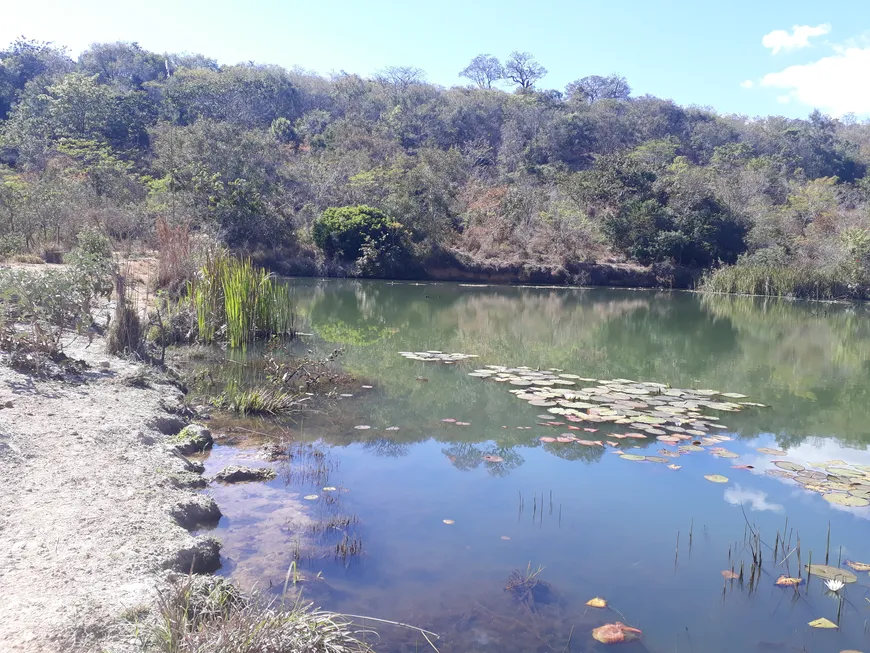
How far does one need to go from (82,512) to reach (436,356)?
776 cm

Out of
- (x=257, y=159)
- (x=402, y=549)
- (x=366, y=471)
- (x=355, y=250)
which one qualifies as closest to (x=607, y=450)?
(x=366, y=471)

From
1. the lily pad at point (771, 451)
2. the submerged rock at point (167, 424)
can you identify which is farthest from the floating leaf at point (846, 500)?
the submerged rock at point (167, 424)

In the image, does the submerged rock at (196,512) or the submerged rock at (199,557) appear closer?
the submerged rock at (199,557)

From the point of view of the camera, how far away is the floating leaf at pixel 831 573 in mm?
4344

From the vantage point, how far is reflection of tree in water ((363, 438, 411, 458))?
6.53 m

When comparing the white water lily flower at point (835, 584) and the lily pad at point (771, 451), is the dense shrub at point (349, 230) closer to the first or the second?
the lily pad at point (771, 451)

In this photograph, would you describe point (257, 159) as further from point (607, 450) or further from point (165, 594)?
point (165, 594)

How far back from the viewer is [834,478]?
616 centimetres

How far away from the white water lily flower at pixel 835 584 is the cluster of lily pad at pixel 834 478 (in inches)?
59.7

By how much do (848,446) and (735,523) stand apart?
3275mm

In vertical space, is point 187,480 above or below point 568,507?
above

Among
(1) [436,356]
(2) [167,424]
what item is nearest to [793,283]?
(1) [436,356]

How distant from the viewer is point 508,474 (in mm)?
6070

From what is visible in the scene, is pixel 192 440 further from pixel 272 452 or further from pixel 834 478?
pixel 834 478
